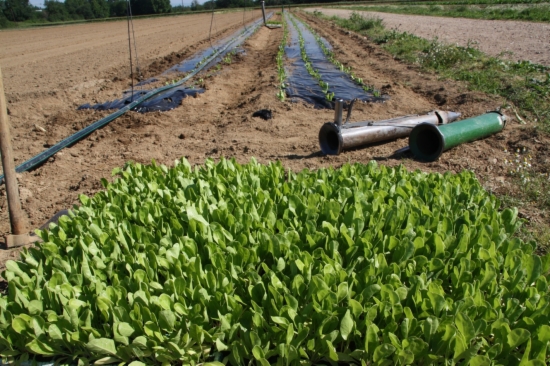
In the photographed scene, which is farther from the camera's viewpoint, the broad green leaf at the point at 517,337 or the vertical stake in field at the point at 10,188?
the vertical stake in field at the point at 10,188

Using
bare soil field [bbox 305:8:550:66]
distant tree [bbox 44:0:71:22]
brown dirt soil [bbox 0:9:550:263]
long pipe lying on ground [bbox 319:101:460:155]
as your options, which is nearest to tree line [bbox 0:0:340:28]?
distant tree [bbox 44:0:71:22]

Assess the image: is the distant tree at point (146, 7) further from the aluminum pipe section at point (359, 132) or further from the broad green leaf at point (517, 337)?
the broad green leaf at point (517, 337)

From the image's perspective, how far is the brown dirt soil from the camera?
577 centimetres

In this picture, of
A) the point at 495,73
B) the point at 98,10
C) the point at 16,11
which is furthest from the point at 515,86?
the point at 98,10

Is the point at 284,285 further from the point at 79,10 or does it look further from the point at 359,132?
the point at 79,10

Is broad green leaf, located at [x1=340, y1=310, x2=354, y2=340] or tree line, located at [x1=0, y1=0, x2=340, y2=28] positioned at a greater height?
tree line, located at [x1=0, y1=0, x2=340, y2=28]

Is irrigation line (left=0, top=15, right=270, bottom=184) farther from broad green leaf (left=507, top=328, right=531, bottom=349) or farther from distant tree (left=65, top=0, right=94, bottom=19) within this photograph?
distant tree (left=65, top=0, right=94, bottom=19)

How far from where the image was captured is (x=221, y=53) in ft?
56.7

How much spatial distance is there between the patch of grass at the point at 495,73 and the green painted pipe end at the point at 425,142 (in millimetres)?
1973

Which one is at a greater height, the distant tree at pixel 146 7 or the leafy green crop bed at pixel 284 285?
the distant tree at pixel 146 7

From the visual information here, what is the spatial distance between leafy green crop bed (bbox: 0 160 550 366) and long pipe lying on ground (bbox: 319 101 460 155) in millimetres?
2556

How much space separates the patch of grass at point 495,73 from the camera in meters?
8.12

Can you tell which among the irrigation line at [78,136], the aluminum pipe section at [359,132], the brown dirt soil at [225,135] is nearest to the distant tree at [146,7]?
the brown dirt soil at [225,135]

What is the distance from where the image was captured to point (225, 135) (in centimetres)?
717
